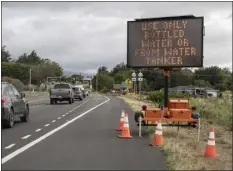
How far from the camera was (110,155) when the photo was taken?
1008cm

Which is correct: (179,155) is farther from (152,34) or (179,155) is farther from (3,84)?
(3,84)

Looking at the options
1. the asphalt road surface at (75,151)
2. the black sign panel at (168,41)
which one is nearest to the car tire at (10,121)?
the asphalt road surface at (75,151)

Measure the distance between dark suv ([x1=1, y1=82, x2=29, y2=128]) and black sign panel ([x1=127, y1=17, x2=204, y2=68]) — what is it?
5.05 meters

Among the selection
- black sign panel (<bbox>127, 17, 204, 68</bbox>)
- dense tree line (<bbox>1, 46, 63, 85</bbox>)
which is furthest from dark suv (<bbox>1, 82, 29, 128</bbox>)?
dense tree line (<bbox>1, 46, 63, 85</bbox>)

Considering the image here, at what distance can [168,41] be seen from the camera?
47.3 feet

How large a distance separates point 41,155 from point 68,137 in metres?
3.55

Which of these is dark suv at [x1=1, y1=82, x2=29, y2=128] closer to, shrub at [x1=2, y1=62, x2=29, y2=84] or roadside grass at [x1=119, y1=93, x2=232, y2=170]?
roadside grass at [x1=119, y1=93, x2=232, y2=170]

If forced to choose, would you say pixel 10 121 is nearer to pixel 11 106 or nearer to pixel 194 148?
pixel 11 106

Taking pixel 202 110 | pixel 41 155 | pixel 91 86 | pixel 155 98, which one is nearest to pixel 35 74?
pixel 91 86

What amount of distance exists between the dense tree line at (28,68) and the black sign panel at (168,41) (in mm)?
119706

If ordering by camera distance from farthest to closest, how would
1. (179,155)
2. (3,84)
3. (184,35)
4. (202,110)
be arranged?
1. (202,110)
2. (3,84)
3. (184,35)
4. (179,155)

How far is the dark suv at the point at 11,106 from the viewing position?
15736 millimetres

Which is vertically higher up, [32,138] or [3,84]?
[3,84]

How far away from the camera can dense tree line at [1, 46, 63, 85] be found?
136 m
